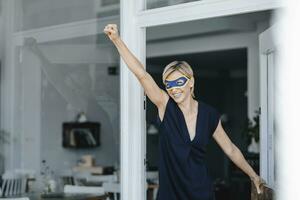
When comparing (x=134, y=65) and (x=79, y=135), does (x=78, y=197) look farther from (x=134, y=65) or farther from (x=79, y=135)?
(x=79, y=135)

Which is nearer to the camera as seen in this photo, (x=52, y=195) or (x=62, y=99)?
(x=52, y=195)

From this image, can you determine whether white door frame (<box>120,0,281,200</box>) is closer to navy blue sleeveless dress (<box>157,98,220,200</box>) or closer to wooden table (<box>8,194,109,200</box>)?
wooden table (<box>8,194,109,200</box>)

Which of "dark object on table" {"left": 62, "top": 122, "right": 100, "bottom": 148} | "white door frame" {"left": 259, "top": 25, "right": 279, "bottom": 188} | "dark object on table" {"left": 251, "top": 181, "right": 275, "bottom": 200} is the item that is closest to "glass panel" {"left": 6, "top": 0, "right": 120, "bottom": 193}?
"dark object on table" {"left": 62, "top": 122, "right": 100, "bottom": 148}

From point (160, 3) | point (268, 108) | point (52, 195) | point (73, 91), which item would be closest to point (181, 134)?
point (268, 108)

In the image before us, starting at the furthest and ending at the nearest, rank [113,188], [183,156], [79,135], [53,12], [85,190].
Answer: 1. [79,135]
2. [53,12]
3. [113,188]
4. [85,190]
5. [183,156]

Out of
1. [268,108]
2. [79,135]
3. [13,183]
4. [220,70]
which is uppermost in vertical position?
[220,70]

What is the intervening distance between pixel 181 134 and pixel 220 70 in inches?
340

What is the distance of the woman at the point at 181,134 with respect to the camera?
3316 millimetres

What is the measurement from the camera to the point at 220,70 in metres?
11.9

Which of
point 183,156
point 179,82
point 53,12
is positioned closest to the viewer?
point 183,156

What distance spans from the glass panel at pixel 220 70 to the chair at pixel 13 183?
1.48 m

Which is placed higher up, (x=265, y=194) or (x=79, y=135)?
(x=79, y=135)

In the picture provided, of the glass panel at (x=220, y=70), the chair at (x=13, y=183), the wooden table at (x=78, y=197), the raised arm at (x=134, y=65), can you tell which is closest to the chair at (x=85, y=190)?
the wooden table at (x=78, y=197)

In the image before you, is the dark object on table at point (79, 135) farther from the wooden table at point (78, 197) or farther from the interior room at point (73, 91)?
the wooden table at point (78, 197)
